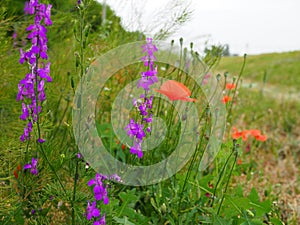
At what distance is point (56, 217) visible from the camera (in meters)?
1.14

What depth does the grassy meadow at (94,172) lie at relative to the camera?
90 centimetres

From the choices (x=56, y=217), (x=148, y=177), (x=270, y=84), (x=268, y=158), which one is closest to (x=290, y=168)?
(x=268, y=158)

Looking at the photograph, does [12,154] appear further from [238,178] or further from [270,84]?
[270,84]

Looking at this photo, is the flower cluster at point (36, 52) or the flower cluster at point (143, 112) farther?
the flower cluster at point (143, 112)

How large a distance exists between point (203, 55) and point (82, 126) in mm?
845

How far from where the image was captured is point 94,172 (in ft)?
2.98

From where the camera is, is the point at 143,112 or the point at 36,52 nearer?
the point at 36,52

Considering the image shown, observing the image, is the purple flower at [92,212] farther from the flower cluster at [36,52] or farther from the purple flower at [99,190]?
the flower cluster at [36,52]

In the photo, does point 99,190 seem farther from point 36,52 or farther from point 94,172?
point 36,52

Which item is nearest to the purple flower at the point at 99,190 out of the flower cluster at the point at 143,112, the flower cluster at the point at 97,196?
the flower cluster at the point at 97,196

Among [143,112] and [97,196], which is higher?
[143,112]

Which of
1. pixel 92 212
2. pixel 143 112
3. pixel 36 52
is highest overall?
pixel 36 52

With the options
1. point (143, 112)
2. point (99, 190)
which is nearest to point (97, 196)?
point (99, 190)

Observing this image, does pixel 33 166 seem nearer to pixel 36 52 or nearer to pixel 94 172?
pixel 94 172
